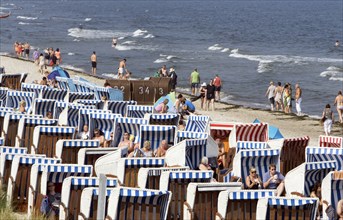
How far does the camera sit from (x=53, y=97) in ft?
72.5

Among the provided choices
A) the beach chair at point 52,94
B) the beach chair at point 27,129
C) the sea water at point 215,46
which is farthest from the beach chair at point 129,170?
the sea water at point 215,46

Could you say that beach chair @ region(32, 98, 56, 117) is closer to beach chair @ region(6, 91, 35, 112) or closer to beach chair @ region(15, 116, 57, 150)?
beach chair @ region(6, 91, 35, 112)

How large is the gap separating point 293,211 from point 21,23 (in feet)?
274

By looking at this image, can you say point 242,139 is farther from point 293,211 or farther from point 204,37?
point 204,37

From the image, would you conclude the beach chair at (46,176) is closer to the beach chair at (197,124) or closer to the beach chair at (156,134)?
the beach chair at (156,134)

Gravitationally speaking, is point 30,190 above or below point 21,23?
below

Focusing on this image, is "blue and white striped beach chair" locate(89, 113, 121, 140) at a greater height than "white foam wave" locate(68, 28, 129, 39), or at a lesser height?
lesser

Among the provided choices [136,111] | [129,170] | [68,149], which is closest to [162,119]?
[136,111]

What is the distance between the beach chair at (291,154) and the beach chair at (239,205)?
4296 millimetres

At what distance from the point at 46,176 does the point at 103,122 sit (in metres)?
4.99

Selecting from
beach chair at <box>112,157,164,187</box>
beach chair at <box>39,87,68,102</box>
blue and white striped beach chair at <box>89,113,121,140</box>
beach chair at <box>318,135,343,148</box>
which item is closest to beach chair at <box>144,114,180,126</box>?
blue and white striped beach chair at <box>89,113,121,140</box>

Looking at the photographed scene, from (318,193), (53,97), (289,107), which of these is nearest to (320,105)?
(289,107)

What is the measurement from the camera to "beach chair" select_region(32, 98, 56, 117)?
1986 cm

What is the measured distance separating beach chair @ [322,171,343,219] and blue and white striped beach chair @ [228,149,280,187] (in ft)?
5.76
